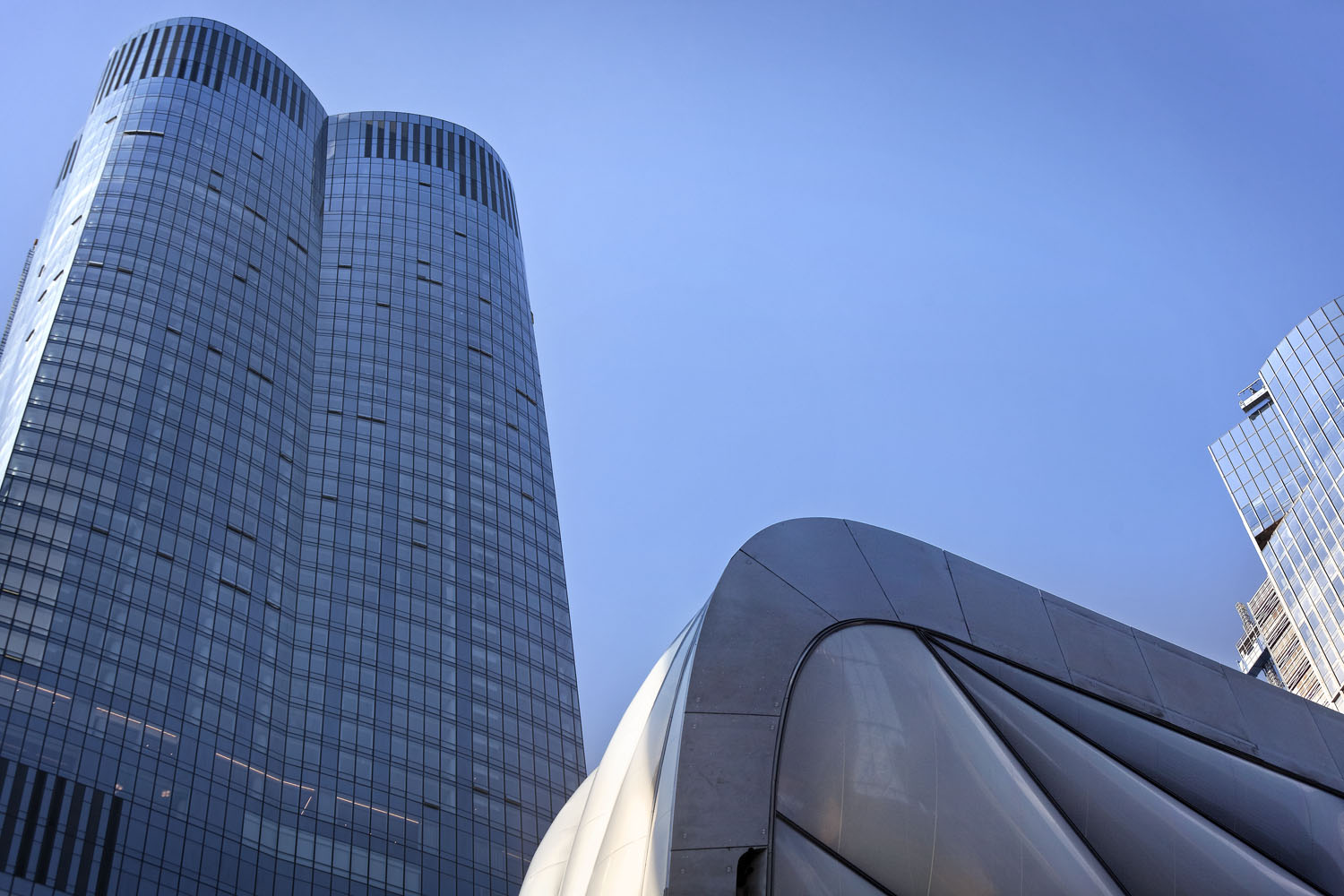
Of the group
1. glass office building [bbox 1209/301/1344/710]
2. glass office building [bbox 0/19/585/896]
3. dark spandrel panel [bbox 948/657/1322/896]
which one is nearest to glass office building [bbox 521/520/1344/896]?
dark spandrel panel [bbox 948/657/1322/896]

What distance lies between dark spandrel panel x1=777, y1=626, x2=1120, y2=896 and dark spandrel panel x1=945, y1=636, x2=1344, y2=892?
65.2 inches

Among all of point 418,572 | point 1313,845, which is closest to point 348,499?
point 418,572

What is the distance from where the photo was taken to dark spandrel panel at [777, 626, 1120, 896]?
69.0 feet

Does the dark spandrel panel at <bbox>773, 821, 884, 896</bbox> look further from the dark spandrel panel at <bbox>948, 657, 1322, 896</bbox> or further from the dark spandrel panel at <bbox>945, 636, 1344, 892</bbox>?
the dark spandrel panel at <bbox>945, 636, 1344, 892</bbox>

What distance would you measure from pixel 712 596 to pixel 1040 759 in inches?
262

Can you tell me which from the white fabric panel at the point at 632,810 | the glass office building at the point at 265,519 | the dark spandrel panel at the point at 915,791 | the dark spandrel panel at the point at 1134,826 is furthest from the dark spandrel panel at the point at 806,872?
the glass office building at the point at 265,519

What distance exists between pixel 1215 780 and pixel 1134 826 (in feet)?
6.98

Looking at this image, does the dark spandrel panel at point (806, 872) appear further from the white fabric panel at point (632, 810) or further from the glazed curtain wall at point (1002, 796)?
the white fabric panel at point (632, 810)

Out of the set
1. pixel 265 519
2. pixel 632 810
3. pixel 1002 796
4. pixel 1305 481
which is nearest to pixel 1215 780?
pixel 1002 796

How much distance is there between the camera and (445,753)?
104 metres

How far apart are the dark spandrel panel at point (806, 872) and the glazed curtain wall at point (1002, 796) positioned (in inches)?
1.1

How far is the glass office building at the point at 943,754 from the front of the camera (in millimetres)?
21016

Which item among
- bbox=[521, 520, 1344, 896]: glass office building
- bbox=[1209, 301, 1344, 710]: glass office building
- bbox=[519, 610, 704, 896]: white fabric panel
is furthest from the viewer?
bbox=[1209, 301, 1344, 710]: glass office building

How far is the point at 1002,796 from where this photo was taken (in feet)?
71.4
